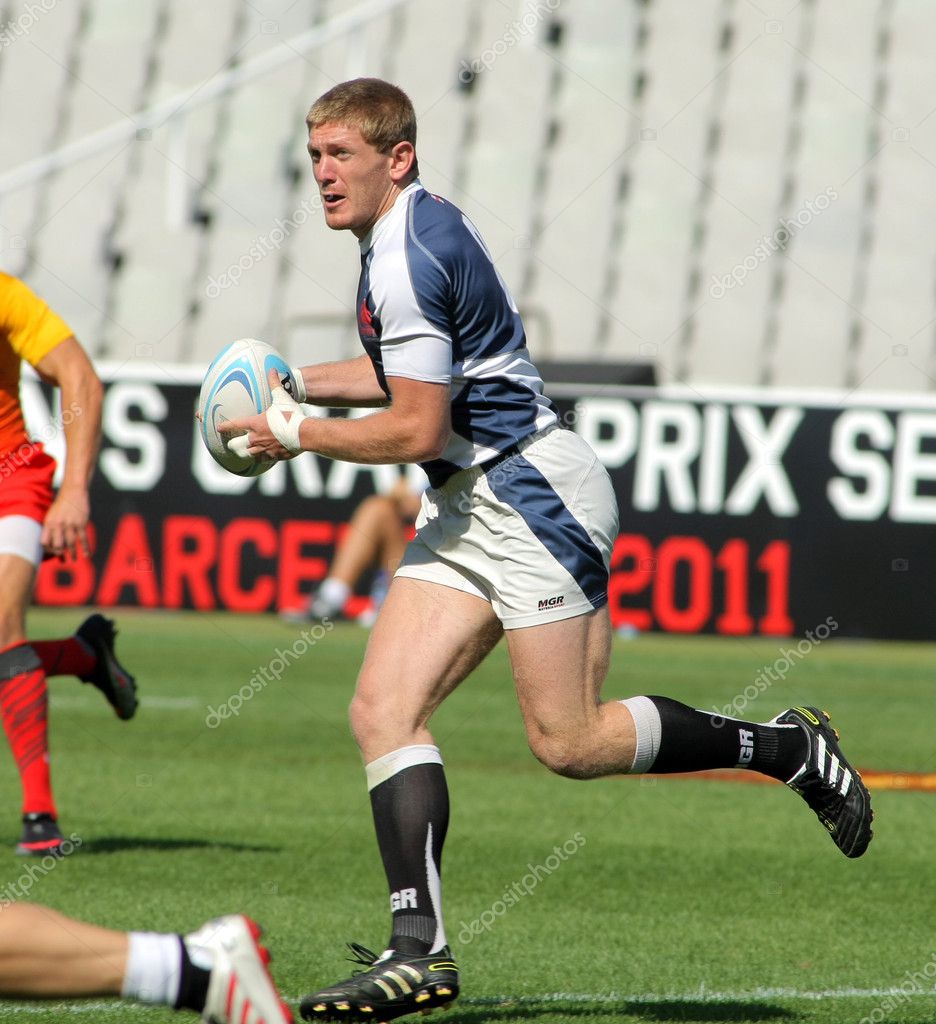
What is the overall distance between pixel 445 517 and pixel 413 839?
89cm

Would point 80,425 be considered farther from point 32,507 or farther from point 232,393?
point 232,393

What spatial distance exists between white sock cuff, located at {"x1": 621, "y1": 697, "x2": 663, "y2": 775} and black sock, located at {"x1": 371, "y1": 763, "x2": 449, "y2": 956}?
574 millimetres

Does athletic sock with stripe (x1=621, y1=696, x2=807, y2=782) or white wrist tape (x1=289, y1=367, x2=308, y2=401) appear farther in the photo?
white wrist tape (x1=289, y1=367, x2=308, y2=401)

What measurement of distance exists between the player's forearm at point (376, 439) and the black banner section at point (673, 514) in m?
12.2

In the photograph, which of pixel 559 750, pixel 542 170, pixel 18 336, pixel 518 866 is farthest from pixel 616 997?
pixel 542 170

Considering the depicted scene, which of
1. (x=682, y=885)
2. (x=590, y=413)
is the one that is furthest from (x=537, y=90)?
(x=682, y=885)

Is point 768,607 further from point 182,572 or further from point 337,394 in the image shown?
point 337,394

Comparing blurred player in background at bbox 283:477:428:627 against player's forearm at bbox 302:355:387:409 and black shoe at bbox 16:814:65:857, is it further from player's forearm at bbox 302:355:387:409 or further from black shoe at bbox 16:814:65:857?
player's forearm at bbox 302:355:387:409

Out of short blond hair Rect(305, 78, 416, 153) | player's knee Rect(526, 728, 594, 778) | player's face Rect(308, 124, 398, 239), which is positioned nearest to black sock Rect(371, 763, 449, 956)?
player's knee Rect(526, 728, 594, 778)

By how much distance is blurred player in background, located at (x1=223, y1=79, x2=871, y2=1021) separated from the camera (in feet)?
15.3

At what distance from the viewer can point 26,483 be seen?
688cm

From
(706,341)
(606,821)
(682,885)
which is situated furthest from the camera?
(706,341)

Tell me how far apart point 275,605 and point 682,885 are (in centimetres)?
1100

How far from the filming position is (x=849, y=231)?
24969mm
